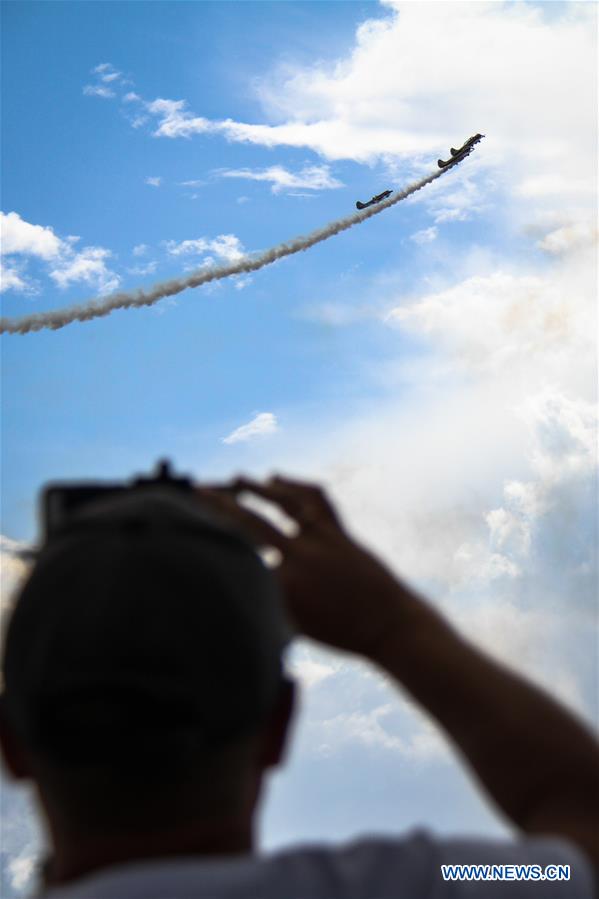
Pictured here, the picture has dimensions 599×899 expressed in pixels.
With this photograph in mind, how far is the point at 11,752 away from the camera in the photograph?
4910mm

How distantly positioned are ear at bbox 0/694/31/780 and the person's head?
321 mm

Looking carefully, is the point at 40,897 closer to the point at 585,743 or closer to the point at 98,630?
the point at 98,630

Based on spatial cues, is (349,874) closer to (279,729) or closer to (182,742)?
(279,729)

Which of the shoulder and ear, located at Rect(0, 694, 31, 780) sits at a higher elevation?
ear, located at Rect(0, 694, 31, 780)

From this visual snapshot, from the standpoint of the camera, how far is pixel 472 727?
4910mm

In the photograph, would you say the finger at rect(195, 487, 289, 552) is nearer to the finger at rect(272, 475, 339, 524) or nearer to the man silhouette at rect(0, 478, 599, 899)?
the finger at rect(272, 475, 339, 524)

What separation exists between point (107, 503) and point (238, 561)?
79 cm

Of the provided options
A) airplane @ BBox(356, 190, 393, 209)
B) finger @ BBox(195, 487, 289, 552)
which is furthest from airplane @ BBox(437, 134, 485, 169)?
finger @ BBox(195, 487, 289, 552)

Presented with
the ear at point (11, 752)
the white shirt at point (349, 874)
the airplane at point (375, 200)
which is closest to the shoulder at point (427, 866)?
the white shirt at point (349, 874)

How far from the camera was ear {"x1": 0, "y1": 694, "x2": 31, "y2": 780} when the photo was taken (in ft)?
15.8

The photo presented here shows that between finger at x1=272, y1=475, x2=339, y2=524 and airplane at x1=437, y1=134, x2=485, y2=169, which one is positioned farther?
airplane at x1=437, y1=134, x2=485, y2=169

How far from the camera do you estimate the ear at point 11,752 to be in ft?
15.8

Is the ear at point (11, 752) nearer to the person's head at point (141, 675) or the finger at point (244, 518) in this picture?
the person's head at point (141, 675)

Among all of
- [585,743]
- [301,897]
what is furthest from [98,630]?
[585,743]
